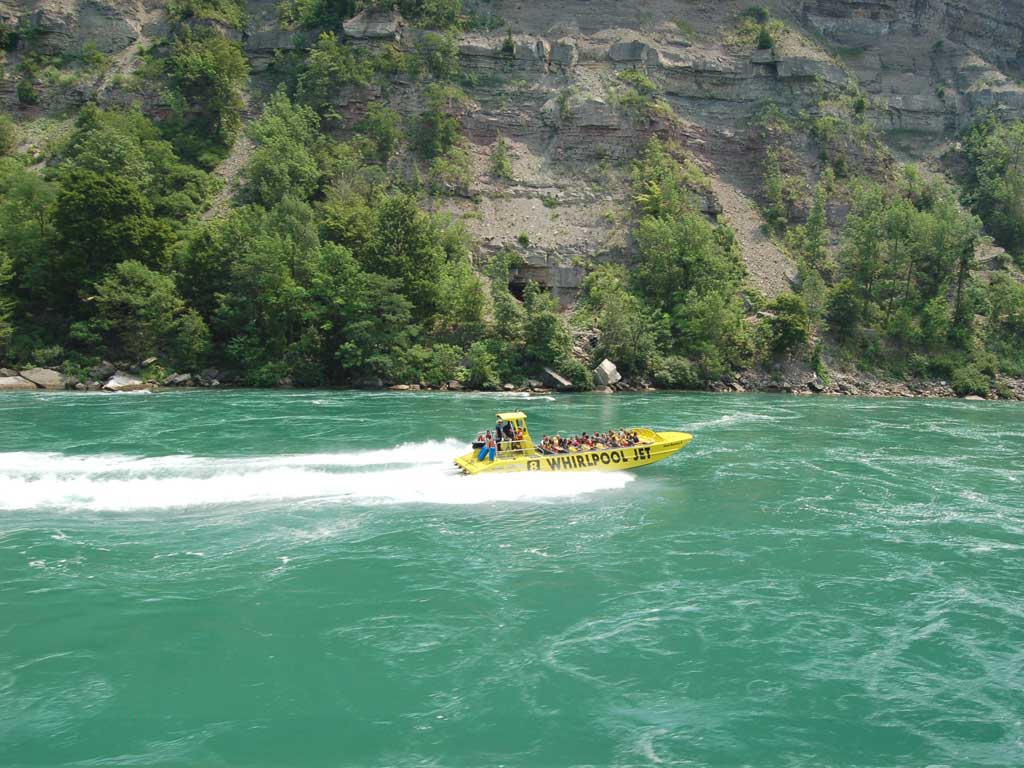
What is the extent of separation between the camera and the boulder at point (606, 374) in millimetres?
63219

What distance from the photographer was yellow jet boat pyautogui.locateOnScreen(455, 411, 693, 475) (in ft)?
96.1

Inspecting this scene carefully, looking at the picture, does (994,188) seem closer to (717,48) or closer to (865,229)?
(865,229)

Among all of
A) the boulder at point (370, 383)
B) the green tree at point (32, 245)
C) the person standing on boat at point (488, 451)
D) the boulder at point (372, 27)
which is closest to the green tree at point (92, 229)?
the green tree at point (32, 245)

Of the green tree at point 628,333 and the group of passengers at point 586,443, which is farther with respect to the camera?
the green tree at point 628,333

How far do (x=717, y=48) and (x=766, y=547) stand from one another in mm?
94255

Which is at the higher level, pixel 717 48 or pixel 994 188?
pixel 717 48

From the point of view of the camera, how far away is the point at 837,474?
31750mm

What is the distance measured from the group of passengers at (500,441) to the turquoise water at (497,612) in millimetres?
1488

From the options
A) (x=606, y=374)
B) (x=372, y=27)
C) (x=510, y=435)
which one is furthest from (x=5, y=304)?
(x=372, y=27)

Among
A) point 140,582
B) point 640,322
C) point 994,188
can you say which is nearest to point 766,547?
point 140,582

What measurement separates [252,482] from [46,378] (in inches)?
1535

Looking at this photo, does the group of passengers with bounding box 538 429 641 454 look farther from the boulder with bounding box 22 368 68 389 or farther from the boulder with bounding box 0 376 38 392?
the boulder with bounding box 0 376 38 392

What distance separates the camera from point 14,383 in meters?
55.1

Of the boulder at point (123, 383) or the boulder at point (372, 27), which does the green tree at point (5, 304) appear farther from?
the boulder at point (372, 27)
